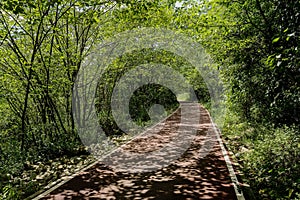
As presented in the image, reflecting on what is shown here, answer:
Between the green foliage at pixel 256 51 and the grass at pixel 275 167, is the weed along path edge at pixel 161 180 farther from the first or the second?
the green foliage at pixel 256 51

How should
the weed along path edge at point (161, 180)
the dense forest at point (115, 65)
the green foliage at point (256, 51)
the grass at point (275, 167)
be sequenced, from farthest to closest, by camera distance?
1. the green foliage at point (256, 51)
2. the dense forest at point (115, 65)
3. the weed along path edge at point (161, 180)
4. the grass at point (275, 167)

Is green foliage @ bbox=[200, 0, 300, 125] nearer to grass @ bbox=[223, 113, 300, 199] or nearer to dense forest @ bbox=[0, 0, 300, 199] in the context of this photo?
dense forest @ bbox=[0, 0, 300, 199]

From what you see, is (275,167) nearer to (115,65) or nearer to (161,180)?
(161,180)

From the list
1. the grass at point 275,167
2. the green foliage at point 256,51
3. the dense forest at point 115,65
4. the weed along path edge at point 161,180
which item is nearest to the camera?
the grass at point 275,167

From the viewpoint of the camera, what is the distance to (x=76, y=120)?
542 inches

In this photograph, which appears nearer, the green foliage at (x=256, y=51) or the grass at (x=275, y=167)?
the grass at (x=275, y=167)

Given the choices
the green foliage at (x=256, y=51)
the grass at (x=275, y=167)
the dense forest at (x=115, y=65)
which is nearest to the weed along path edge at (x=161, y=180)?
the grass at (x=275, y=167)

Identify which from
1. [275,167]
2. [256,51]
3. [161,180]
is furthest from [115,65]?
[275,167]

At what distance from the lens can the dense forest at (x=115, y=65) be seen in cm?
636

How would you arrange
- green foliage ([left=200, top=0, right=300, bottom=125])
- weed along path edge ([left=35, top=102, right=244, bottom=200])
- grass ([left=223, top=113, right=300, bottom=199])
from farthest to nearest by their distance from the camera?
green foliage ([left=200, top=0, right=300, bottom=125]), weed along path edge ([left=35, top=102, right=244, bottom=200]), grass ([left=223, top=113, right=300, bottom=199])

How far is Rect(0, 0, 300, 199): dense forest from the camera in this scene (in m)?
A: 6.36

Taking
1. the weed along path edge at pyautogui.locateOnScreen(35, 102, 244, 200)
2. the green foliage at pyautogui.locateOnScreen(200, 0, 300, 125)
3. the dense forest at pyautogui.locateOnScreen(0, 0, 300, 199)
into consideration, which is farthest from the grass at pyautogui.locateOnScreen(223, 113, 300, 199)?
the green foliage at pyautogui.locateOnScreen(200, 0, 300, 125)

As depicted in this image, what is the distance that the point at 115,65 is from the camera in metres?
14.9

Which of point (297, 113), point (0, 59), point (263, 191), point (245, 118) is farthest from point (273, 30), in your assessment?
point (0, 59)
